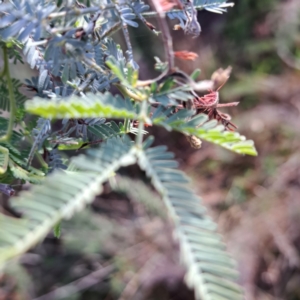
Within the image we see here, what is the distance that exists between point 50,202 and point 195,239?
0.07 meters

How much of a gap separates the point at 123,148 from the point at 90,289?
1.41 metres

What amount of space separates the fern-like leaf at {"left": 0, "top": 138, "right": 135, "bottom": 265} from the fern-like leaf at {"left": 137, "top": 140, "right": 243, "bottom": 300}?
3 cm

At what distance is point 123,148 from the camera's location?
0.21m

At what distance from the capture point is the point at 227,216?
157 centimetres

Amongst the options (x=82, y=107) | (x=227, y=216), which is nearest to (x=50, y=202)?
(x=82, y=107)

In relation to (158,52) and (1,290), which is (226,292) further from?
(158,52)

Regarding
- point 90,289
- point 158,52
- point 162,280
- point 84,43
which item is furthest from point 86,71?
point 158,52

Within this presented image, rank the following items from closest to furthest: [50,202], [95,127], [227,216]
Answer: [50,202] < [95,127] < [227,216]

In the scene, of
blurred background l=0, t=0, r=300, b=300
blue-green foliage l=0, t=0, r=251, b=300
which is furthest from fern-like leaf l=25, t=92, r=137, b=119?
blurred background l=0, t=0, r=300, b=300

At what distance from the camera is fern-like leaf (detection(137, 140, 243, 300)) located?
0.17 meters

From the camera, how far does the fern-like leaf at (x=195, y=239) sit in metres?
0.17

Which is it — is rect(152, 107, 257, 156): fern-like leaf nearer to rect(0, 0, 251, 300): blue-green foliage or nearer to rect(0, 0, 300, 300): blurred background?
rect(0, 0, 251, 300): blue-green foliage

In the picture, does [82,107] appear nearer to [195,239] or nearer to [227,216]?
[195,239]

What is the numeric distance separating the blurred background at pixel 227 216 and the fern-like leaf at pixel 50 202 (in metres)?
0.97
